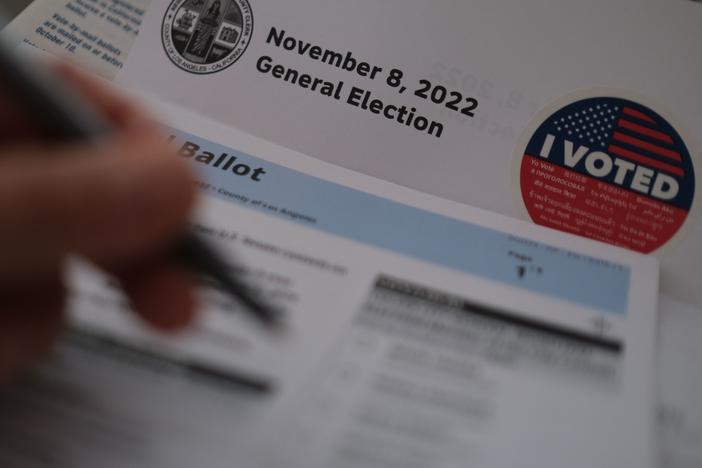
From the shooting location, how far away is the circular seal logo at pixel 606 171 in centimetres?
53

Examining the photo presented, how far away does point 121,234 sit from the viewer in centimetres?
26

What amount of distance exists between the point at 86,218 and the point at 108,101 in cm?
10

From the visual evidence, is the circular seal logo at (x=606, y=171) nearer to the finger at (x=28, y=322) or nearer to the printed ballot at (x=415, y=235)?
the printed ballot at (x=415, y=235)

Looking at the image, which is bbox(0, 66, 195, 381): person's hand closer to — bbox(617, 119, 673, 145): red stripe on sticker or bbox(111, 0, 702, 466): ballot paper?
bbox(111, 0, 702, 466): ballot paper

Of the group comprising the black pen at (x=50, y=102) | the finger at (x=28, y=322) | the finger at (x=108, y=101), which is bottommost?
the finger at (x=28, y=322)

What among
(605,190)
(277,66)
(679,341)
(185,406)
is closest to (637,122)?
(605,190)

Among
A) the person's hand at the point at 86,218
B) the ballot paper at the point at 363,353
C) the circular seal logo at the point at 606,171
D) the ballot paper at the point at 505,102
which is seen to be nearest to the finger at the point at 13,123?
the person's hand at the point at 86,218

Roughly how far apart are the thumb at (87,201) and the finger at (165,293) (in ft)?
0.13

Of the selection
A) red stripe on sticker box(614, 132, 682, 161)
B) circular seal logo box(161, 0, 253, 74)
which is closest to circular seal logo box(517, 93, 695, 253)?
red stripe on sticker box(614, 132, 682, 161)

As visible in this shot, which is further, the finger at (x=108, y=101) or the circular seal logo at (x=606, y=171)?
the circular seal logo at (x=606, y=171)

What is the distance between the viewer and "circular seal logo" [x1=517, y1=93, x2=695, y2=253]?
0.53 meters

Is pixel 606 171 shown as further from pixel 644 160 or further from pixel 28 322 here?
pixel 28 322

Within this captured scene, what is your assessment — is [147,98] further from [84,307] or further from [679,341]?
[679,341]

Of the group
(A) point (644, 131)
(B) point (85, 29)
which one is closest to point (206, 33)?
(B) point (85, 29)
